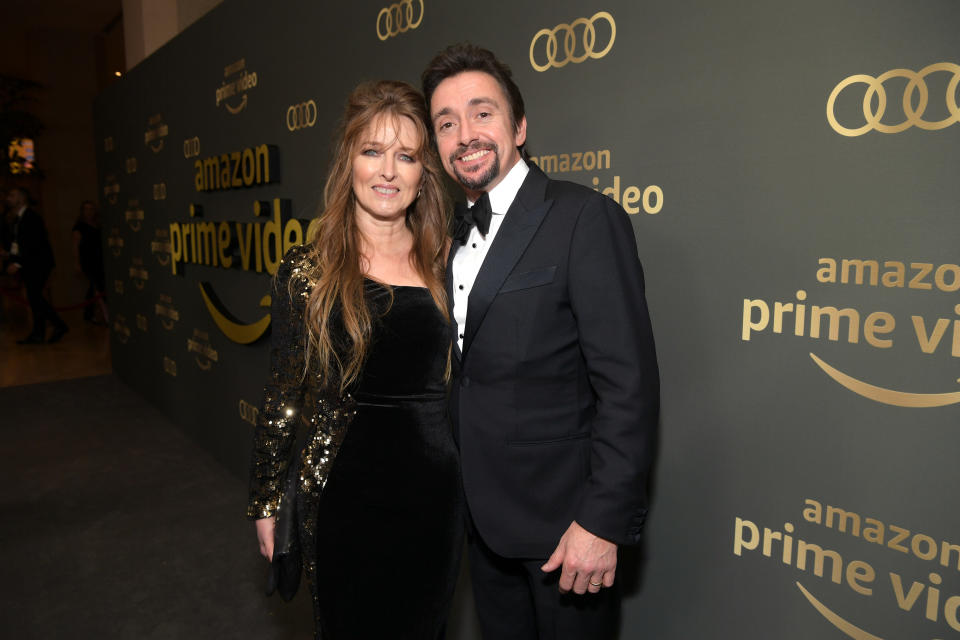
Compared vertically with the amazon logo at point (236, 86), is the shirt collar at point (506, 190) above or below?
below

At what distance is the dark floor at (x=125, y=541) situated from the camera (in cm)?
256

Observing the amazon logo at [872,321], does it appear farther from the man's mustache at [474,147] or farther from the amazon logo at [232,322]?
the amazon logo at [232,322]

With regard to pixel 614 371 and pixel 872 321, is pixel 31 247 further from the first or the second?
pixel 872 321

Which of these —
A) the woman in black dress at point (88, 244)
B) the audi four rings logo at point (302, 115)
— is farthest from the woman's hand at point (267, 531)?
the woman in black dress at point (88, 244)

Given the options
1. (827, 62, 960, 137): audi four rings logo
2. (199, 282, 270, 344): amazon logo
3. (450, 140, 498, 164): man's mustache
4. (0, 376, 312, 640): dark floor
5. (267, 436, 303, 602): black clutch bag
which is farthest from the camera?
(199, 282, 270, 344): amazon logo

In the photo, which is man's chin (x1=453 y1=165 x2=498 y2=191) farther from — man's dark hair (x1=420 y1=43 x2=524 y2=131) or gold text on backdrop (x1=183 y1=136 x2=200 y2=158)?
gold text on backdrop (x1=183 y1=136 x2=200 y2=158)

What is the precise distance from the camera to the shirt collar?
4.90 feet

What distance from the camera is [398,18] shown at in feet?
7.94

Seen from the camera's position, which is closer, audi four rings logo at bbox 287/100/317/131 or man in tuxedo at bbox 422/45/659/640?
man in tuxedo at bbox 422/45/659/640

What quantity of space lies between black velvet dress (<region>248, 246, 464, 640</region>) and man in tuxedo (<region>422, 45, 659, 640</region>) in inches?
3.8

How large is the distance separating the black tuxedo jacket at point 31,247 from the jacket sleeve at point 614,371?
8.82 m

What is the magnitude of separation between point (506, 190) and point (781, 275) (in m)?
0.65

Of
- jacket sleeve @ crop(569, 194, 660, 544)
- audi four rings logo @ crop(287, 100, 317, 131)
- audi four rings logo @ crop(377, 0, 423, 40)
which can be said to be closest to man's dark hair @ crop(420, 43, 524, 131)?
jacket sleeve @ crop(569, 194, 660, 544)

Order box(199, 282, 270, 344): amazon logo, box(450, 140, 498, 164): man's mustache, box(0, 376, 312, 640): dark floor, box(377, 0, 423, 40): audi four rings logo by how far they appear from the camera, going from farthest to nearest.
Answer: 1. box(199, 282, 270, 344): amazon logo
2. box(0, 376, 312, 640): dark floor
3. box(377, 0, 423, 40): audi four rings logo
4. box(450, 140, 498, 164): man's mustache
